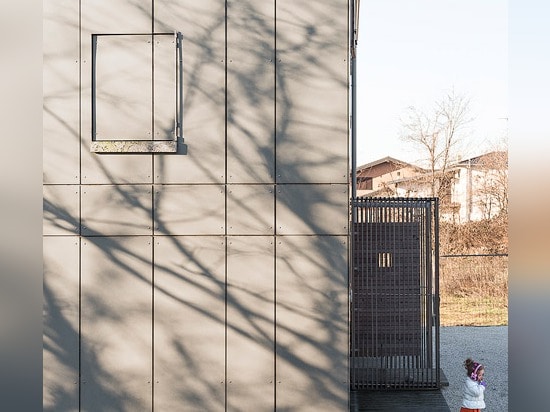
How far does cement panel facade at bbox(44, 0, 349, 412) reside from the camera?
6.87 m

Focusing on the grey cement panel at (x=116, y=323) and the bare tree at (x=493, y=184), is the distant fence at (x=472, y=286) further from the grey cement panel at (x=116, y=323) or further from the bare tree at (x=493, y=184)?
the grey cement panel at (x=116, y=323)

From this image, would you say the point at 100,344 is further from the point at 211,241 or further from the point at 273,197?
the point at 273,197

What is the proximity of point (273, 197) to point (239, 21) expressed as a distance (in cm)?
207

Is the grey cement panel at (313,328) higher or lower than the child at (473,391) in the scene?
higher

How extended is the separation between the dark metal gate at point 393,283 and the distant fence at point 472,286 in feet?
32.5

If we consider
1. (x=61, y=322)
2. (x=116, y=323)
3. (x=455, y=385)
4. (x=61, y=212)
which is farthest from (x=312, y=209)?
(x=455, y=385)

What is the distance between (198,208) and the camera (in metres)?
6.94

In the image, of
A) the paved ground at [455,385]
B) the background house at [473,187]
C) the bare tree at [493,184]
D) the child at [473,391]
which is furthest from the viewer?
the background house at [473,187]

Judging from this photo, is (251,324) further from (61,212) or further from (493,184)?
(493,184)

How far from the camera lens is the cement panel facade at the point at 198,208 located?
6.87m

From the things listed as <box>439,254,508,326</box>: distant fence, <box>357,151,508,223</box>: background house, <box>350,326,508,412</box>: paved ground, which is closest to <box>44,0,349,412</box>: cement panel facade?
<box>350,326,508,412</box>: paved ground

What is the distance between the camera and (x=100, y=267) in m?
6.96

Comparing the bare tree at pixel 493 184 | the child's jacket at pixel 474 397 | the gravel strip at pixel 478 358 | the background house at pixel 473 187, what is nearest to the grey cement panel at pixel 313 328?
the child's jacket at pixel 474 397
